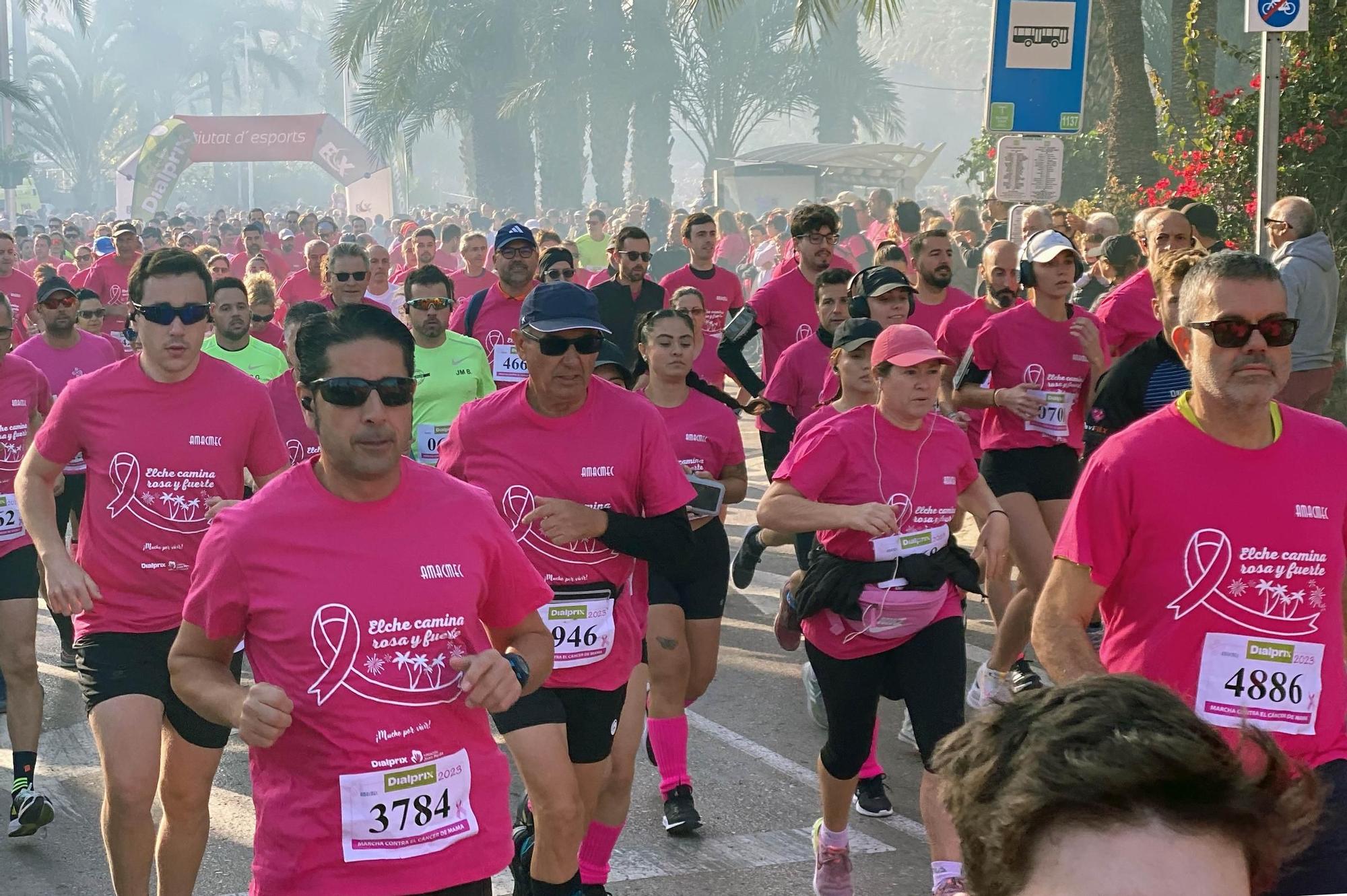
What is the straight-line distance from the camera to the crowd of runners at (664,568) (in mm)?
3311

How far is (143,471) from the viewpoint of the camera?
17.6 ft

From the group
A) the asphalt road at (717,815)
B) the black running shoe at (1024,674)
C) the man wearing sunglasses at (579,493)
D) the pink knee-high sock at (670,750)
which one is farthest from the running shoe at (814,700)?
the man wearing sunglasses at (579,493)

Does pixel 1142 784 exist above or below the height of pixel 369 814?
above

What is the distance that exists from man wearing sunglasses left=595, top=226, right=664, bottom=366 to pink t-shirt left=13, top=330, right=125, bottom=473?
9.98 ft

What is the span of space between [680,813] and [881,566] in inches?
62.7

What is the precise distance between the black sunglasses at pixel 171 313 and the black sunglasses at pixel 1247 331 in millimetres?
3333

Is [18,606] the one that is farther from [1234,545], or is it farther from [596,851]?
[1234,545]

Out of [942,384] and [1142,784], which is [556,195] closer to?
[942,384]

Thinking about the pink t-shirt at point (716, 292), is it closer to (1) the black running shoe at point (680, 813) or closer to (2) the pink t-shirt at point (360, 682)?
(1) the black running shoe at point (680, 813)

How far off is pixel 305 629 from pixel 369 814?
1.31 feet

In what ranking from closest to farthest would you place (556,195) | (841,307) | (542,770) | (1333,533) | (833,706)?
(1333,533), (542,770), (833,706), (841,307), (556,195)

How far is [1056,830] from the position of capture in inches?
63.2

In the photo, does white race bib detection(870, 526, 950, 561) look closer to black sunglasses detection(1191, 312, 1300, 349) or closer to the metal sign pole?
black sunglasses detection(1191, 312, 1300, 349)

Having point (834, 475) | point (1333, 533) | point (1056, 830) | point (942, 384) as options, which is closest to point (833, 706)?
point (834, 475)
